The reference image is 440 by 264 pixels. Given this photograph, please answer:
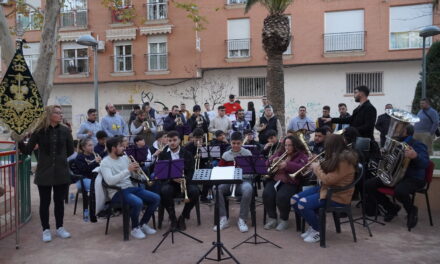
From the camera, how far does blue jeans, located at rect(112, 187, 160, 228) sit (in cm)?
627

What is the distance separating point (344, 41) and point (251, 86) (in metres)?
5.39

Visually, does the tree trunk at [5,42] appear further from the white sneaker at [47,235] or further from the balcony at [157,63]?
the balcony at [157,63]

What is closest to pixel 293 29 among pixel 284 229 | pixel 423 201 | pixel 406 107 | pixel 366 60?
pixel 366 60

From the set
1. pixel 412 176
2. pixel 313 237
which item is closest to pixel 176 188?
pixel 313 237

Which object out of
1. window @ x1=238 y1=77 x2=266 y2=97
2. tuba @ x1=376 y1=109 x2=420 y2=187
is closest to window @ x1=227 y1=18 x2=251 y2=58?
window @ x1=238 y1=77 x2=266 y2=97

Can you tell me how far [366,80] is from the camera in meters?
21.4

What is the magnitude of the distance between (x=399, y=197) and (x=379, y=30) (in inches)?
657

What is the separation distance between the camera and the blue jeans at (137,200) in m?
6.27

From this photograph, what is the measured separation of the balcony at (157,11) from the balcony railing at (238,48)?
4.10m

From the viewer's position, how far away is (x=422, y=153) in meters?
6.41

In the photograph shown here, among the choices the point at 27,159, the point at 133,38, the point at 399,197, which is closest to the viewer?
the point at 399,197

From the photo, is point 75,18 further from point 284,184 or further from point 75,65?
point 284,184

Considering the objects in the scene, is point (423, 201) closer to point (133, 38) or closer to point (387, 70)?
point (387, 70)

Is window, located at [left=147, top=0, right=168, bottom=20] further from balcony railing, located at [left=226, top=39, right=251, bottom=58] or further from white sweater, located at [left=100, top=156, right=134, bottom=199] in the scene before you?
white sweater, located at [left=100, top=156, right=134, bottom=199]
